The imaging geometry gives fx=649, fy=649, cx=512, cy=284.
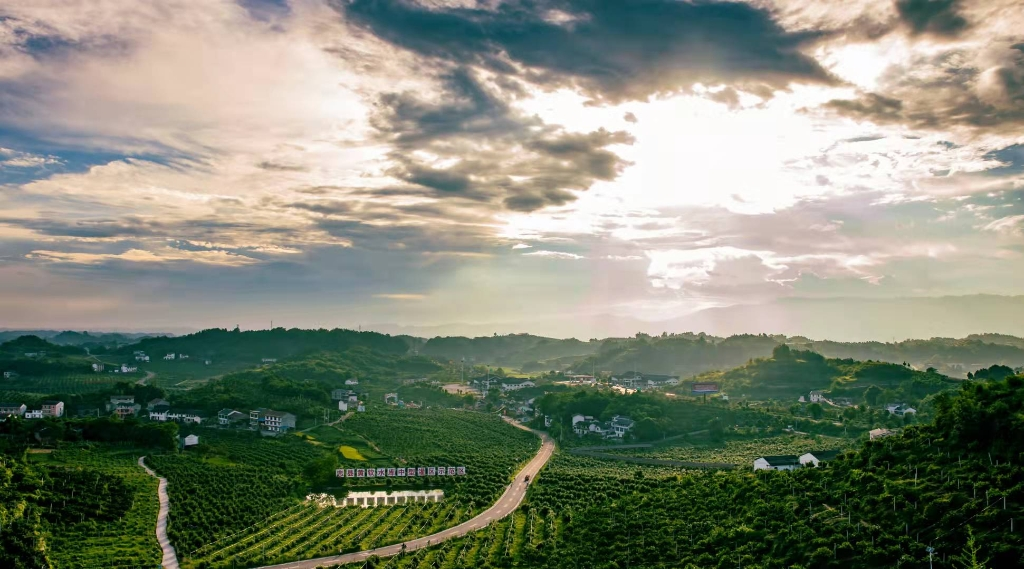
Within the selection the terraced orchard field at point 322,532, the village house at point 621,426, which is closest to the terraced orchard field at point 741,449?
the village house at point 621,426

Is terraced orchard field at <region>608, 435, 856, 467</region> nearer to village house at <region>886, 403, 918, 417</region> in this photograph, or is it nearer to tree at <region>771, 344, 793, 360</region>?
village house at <region>886, 403, 918, 417</region>

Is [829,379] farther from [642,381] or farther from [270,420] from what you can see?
[270,420]

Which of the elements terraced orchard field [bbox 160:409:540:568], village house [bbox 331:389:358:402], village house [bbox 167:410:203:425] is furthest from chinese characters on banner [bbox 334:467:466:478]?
village house [bbox 331:389:358:402]

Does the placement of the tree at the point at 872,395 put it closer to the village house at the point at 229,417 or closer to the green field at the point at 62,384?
the village house at the point at 229,417

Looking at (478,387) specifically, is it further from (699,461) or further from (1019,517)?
(1019,517)

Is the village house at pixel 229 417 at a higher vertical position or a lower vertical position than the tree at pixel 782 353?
lower

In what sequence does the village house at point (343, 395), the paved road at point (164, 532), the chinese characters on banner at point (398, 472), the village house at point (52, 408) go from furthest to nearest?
1. the village house at point (343, 395)
2. the village house at point (52, 408)
3. the chinese characters on banner at point (398, 472)
4. the paved road at point (164, 532)

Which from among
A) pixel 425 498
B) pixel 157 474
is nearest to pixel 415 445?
pixel 425 498
